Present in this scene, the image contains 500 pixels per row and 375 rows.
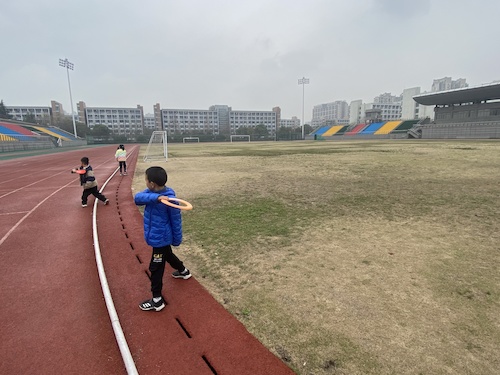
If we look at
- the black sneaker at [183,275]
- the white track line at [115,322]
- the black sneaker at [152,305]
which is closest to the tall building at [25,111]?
the white track line at [115,322]

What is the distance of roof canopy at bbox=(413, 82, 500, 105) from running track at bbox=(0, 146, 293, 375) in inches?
2754

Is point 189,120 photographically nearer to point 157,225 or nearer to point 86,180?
point 86,180

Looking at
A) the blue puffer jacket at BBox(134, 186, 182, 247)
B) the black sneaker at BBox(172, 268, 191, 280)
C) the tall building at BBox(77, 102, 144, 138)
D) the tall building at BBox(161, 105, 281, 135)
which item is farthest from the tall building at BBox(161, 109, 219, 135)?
the blue puffer jacket at BBox(134, 186, 182, 247)

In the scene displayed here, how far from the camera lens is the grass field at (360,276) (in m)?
2.55

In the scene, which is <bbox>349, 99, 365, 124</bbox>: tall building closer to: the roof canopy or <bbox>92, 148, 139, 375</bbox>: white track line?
the roof canopy

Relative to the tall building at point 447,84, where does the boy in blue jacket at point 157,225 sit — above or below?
below

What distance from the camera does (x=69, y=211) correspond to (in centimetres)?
787

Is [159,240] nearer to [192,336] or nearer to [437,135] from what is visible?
[192,336]

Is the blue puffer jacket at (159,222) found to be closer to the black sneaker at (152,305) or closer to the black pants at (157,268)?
the black pants at (157,268)

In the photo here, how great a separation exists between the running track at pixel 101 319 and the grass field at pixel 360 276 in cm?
29

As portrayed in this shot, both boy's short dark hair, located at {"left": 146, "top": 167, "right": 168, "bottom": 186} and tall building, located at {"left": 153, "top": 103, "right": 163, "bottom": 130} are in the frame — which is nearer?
boy's short dark hair, located at {"left": 146, "top": 167, "right": 168, "bottom": 186}

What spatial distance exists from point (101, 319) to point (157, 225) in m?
1.25

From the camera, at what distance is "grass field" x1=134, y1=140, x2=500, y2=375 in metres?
2.55

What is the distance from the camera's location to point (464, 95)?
58.6 meters
